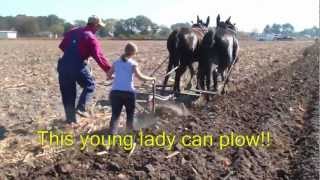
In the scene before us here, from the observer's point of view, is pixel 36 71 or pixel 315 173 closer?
pixel 315 173

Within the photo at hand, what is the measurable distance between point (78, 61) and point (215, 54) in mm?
3831

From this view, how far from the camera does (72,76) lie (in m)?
8.34

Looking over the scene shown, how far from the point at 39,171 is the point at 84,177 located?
60 centimetres

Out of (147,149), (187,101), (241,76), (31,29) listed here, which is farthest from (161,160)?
(31,29)

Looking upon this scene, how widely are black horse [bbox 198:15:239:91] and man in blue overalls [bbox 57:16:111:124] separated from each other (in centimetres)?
333

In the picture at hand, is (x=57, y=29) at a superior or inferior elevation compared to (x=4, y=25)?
inferior

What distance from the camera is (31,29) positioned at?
311 feet

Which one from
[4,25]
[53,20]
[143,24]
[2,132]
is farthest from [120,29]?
[2,132]

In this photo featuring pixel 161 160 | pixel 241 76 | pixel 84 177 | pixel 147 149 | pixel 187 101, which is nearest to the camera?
pixel 84 177

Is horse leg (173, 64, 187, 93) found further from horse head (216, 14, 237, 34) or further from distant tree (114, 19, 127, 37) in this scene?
distant tree (114, 19, 127, 37)

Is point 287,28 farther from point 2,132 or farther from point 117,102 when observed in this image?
point 117,102

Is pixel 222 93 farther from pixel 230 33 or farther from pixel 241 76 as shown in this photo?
pixel 241 76

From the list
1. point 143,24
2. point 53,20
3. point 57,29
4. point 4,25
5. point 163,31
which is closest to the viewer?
point 143,24

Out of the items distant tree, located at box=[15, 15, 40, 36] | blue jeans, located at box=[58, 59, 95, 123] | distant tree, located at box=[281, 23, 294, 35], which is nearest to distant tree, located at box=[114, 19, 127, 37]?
distant tree, located at box=[15, 15, 40, 36]
